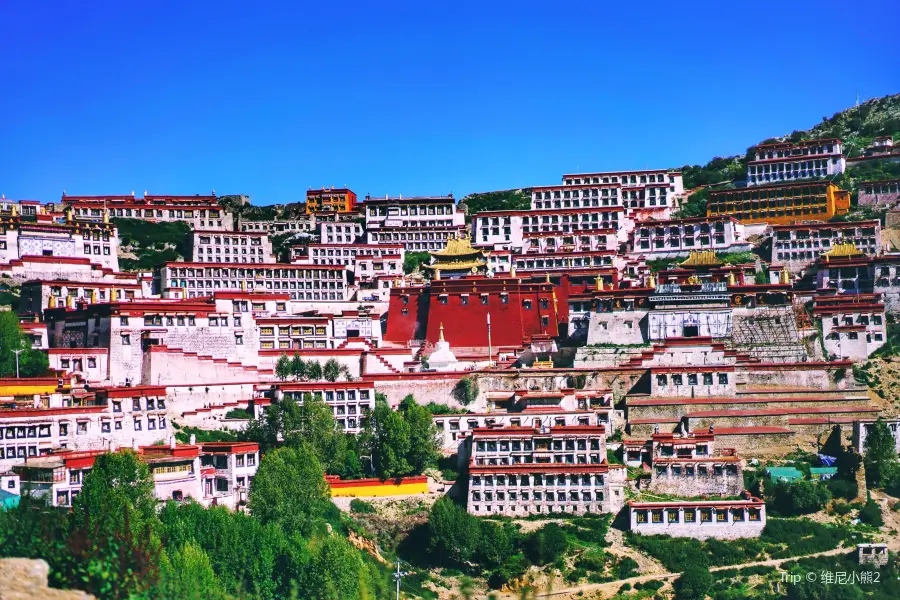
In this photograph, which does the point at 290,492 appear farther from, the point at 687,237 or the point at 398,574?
the point at 687,237

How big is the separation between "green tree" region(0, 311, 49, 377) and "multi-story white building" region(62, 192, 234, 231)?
3723cm

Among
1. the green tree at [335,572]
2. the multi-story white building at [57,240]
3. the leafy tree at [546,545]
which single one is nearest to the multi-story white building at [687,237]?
the multi-story white building at [57,240]

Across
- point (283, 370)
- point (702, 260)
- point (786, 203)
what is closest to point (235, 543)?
point (283, 370)

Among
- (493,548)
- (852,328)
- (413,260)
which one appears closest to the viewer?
(493,548)

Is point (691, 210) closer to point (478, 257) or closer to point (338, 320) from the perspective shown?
point (478, 257)

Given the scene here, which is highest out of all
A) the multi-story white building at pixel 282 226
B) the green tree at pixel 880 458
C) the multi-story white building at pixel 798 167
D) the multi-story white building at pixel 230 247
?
the multi-story white building at pixel 798 167

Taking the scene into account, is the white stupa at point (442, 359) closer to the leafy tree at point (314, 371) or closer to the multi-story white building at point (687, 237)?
the leafy tree at point (314, 371)

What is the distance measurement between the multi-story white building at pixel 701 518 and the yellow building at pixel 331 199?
59890 millimetres

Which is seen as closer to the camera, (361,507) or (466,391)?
(361,507)

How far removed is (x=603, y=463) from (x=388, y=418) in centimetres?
1014

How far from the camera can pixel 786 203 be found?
303ft

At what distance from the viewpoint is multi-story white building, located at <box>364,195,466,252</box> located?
315ft

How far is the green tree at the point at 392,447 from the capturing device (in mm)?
56031

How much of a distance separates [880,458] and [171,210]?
6269cm
